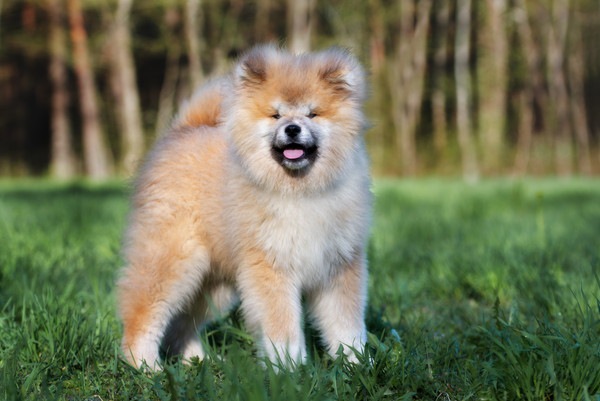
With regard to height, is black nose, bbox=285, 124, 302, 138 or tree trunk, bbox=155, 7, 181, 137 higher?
tree trunk, bbox=155, 7, 181, 137

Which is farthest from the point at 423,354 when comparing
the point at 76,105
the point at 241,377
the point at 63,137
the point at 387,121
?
the point at 76,105

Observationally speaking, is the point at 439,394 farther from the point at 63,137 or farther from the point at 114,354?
the point at 63,137

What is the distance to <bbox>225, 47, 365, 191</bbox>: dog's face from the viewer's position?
312cm

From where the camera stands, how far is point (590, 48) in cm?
2916

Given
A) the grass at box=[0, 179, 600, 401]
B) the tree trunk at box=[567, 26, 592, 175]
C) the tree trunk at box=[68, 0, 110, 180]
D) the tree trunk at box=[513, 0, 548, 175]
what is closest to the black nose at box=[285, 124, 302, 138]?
the grass at box=[0, 179, 600, 401]

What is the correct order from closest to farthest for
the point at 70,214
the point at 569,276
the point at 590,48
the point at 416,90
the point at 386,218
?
the point at 569,276 → the point at 70,214 → the point at 386,218 → the point at 416,90 → the point at 590,48

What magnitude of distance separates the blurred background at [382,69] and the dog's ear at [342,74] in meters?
15.7

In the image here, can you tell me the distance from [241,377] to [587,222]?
6.61m

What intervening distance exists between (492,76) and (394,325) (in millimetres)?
19349

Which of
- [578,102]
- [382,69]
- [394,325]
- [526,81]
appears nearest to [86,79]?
[382,69]

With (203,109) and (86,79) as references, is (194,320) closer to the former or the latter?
(203,109)

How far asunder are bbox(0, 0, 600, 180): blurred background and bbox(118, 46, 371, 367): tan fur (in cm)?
1577

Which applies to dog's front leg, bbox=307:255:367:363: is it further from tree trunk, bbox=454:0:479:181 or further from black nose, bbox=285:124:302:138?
tree trunk, bbox=454:0:479:181

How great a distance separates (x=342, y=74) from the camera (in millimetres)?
3193
